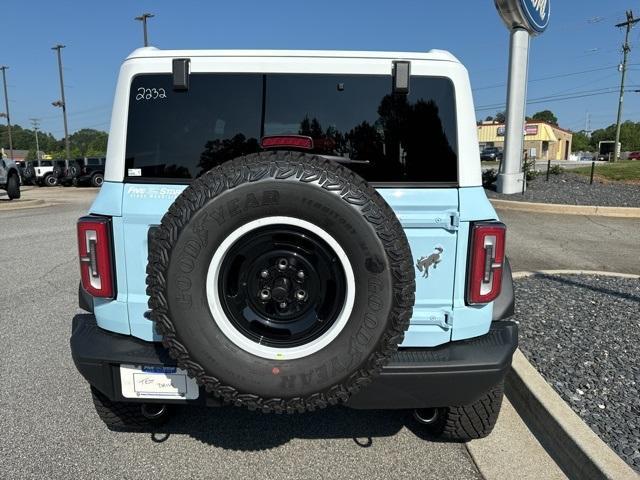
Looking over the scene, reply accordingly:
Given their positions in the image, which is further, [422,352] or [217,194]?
[422,352]

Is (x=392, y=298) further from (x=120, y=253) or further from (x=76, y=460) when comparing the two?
(x=76, y=460)

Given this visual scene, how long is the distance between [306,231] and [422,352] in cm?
82

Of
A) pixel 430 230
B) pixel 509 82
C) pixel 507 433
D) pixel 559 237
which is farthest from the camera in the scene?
pixel 509 82

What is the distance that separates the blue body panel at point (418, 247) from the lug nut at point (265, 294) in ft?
1.95

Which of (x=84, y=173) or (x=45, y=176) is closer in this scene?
(x=84, y=173)

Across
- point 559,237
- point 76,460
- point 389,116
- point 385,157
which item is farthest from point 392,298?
point 559,237

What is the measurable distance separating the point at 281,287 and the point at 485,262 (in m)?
0.94

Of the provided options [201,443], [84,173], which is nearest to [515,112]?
[201,443]

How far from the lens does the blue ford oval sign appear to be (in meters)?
13.0

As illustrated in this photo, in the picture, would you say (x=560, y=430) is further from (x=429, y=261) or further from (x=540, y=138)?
(x=540, y=138)

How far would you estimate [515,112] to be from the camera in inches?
560

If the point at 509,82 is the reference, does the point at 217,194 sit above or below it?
below

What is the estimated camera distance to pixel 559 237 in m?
9.11

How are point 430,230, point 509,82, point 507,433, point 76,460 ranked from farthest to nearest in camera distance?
point 509,82, point 507,433, point 76,460, point 430,230
